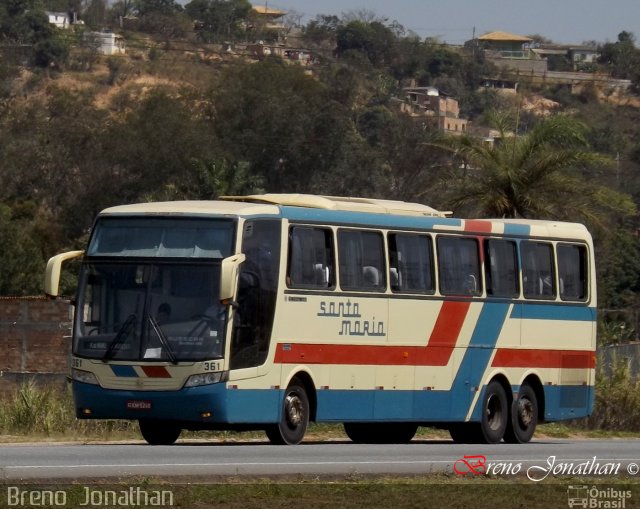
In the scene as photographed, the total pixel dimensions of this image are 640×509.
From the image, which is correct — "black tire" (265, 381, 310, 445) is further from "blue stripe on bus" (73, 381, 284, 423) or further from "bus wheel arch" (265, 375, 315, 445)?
"blue stripe on bus" (73, 381, 284, 423)

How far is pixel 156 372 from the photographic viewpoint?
18.2 meters

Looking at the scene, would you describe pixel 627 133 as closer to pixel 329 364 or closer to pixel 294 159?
pixel 294 159

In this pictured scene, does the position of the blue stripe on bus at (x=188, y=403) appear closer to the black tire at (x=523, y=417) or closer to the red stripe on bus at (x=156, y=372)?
the red stripe on bus at (x=156, y=372)

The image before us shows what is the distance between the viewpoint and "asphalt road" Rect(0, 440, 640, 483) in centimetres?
1378

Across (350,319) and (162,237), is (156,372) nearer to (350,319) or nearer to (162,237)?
(162,237)

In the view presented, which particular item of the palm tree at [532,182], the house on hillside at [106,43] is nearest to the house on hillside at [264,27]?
the house on hillside at [106,43]

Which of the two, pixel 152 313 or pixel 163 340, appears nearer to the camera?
pixel 163 340

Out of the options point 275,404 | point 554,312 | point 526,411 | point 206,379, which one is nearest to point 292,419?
point 275,404

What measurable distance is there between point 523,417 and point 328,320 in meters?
4.73

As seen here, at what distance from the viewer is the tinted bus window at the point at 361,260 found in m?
20.2

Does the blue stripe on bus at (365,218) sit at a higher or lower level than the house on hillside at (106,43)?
lower

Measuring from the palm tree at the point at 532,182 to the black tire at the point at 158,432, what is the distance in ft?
51.8

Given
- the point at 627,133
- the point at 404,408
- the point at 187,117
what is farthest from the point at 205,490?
the point at 627,133

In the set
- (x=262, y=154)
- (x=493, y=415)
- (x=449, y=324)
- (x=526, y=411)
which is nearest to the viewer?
(x=449, y=324)
